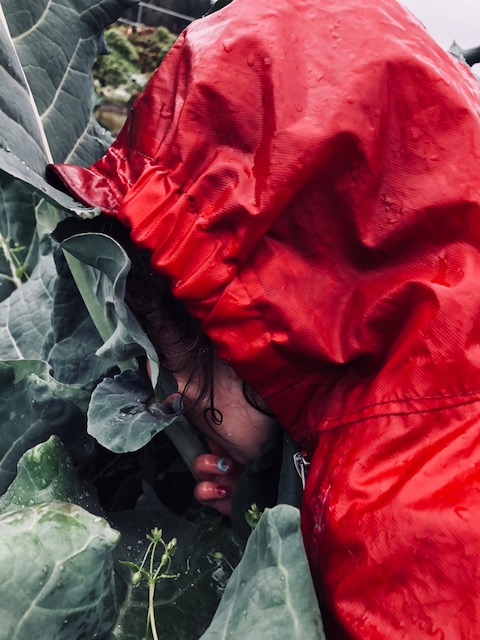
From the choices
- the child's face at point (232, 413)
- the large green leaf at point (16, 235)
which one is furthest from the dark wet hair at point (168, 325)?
the large green leaf at point (16, 235)

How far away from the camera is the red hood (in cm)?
60

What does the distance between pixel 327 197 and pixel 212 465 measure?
1.44 ft

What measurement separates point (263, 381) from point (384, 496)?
0.19m

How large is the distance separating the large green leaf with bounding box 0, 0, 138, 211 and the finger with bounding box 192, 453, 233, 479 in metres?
0.44

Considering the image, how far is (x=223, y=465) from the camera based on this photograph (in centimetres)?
89

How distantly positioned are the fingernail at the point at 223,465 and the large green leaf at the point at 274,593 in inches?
12.4

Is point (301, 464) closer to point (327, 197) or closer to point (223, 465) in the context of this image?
point (223, 465)

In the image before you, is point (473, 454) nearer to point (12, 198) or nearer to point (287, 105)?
point (287, 105)

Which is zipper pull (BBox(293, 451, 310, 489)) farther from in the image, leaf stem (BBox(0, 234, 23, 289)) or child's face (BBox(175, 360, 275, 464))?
leaf stem (BBox(0, 234, 23, 289))

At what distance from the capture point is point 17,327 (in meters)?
1.06

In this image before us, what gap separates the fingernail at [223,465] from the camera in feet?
2.90

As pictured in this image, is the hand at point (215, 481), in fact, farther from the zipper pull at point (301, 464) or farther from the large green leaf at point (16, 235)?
the large green leaf at point (16, 235)

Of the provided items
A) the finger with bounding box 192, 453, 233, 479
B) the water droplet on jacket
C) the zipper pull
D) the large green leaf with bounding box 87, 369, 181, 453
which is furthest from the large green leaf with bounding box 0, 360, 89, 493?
the water droplet on jacket

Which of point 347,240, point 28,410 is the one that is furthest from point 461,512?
point 28,410
